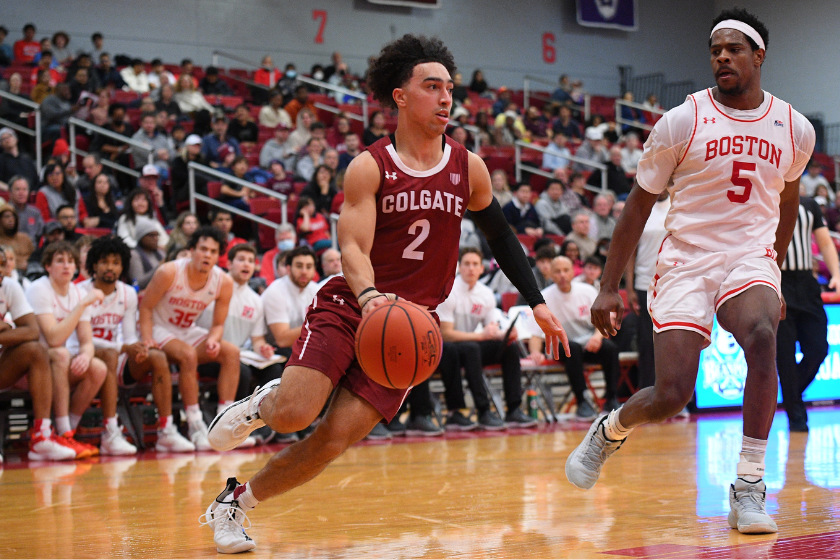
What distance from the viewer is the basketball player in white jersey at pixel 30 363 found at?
667 centimetres

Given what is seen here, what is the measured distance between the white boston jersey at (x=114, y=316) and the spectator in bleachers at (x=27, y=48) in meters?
10.5

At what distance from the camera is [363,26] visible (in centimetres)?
2138

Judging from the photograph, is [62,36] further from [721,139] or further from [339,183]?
[721,139]

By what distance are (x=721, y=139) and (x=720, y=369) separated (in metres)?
5.72

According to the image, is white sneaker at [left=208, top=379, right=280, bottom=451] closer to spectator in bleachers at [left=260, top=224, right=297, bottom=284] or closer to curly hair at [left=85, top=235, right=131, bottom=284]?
curly hair at [left=85, top=235, right=131, bottom=284]

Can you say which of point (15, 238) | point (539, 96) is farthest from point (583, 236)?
point (539, 96)

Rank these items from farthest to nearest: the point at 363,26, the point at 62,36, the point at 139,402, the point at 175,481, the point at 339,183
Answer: the point at 363,26 → the point at 62,36 → the point at 339,183 → the point at 139,402 → the point at 175,481

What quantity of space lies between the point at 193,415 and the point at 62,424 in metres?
0.97

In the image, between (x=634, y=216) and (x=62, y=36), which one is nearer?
(x=634, y=216)

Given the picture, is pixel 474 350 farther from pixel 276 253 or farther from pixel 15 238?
pixel 15 238

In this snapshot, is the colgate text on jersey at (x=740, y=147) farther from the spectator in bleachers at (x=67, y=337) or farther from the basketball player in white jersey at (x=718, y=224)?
the spectator in bleachers at (x=67, y=337)

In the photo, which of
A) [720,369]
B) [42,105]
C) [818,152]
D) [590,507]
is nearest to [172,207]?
[42,105]

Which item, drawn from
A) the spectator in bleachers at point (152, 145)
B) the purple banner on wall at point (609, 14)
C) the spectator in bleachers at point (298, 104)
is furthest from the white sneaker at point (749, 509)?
the purple banner on wall at point (609, 14)

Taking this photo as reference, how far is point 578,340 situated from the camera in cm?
892
